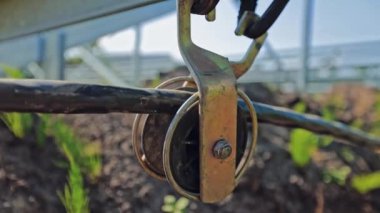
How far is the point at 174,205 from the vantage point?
1566mm

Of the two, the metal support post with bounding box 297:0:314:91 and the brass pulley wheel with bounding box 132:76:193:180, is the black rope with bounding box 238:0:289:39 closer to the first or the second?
the brass pulley wheel with bounding box 132:76:193:180

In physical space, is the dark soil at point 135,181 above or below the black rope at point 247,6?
below

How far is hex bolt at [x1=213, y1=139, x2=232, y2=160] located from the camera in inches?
18.9

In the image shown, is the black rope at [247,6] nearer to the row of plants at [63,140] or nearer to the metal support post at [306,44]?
the row of plants at [63,140]

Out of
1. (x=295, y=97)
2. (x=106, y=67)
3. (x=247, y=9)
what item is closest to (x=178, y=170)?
(x=247, y=9)

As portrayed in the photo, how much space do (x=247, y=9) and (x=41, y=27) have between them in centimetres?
48

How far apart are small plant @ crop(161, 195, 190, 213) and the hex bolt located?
1041 mm

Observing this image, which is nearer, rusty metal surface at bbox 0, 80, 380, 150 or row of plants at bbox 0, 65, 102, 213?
rusty metal surface at bbox 0, 80, 380, 150

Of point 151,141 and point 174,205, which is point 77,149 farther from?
point 151,141

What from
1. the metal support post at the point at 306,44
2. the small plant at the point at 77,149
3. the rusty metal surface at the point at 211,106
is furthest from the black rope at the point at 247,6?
the metal support post at the point at 306,44

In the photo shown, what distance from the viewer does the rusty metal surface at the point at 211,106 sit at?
0.48 m

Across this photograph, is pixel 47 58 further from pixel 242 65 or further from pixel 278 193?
pixel 242 65

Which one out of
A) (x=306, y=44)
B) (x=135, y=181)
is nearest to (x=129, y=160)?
(x=135, y=181)

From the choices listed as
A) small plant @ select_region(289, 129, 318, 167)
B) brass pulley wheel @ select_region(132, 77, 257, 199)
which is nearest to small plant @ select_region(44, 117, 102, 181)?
small plant @ select_region(289, 129, 318, 167)
